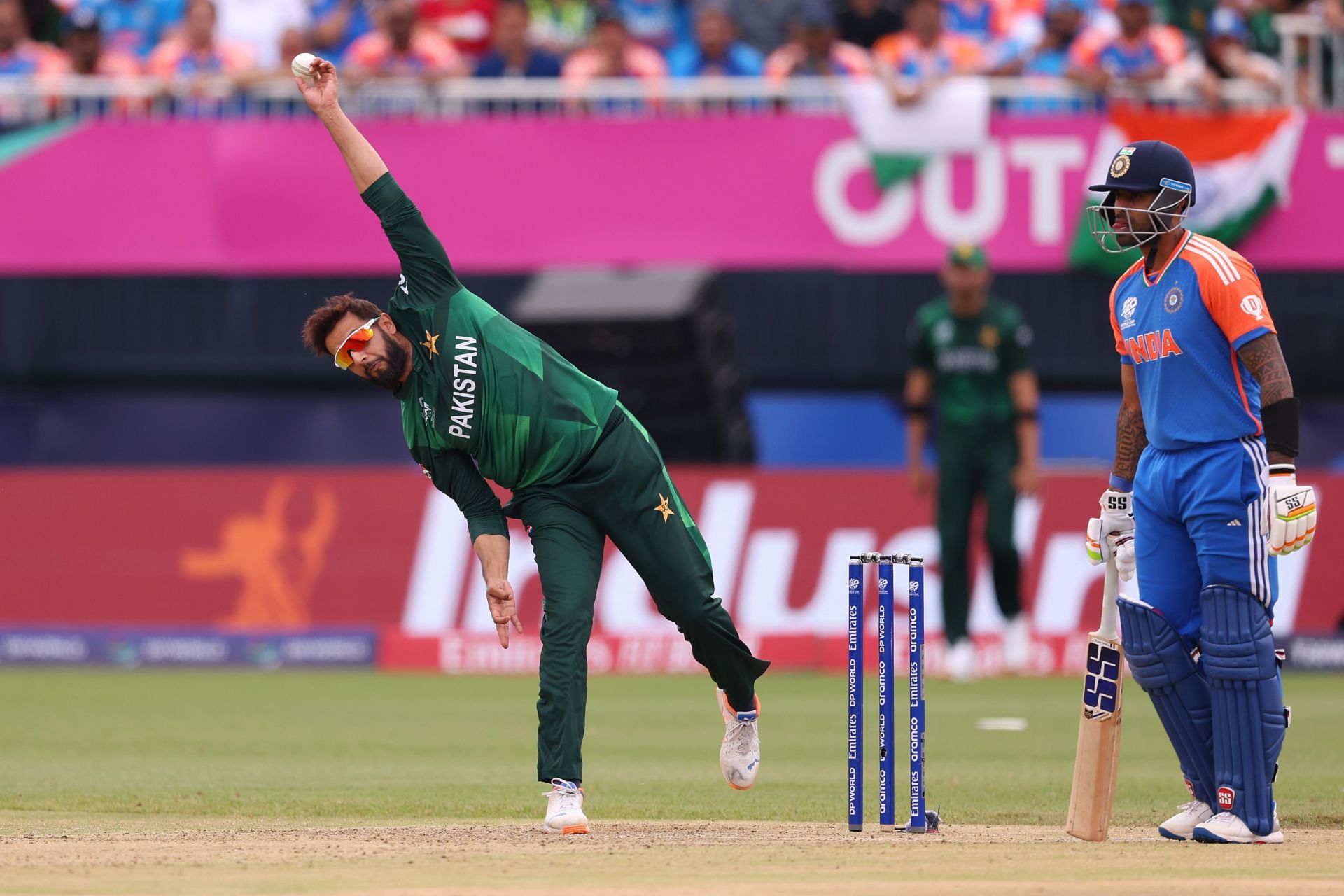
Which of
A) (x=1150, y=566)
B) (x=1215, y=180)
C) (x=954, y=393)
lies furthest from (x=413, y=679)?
(x=1150, y=566)

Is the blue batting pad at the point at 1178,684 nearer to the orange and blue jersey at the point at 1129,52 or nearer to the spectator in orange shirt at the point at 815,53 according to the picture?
the orange and blue jersey at the point at 1129,52

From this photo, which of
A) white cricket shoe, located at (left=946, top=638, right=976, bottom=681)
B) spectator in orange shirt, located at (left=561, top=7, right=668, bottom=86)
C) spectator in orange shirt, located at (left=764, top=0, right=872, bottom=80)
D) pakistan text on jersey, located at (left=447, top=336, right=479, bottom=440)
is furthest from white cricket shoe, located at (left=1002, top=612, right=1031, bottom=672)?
pakistan text on jersey, located at (left=447, top=336, right=479, bottom=440)

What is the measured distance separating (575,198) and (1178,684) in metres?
9.37

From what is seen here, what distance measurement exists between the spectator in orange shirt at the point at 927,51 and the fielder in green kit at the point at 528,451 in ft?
30.1

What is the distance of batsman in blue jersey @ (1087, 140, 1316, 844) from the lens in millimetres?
6246

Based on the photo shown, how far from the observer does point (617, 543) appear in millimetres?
6812

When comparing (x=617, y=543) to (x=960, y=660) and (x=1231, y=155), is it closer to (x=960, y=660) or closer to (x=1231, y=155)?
(x=960, y=660)

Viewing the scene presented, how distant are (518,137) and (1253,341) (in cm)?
963

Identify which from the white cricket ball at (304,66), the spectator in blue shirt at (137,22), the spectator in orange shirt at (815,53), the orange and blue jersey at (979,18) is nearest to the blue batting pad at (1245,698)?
the white cricket ball at (304,66)

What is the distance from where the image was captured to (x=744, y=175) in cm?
1514

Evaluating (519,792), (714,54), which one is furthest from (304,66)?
(714,54)

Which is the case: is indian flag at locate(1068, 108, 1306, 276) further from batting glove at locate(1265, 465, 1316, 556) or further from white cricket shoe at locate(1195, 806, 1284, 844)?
white cricket shoe at locate(1195, 806, 1284, 844)

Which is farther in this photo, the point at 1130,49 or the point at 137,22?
the point at 137,22

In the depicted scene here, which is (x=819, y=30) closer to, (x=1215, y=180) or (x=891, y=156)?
(x=891, y=156)
